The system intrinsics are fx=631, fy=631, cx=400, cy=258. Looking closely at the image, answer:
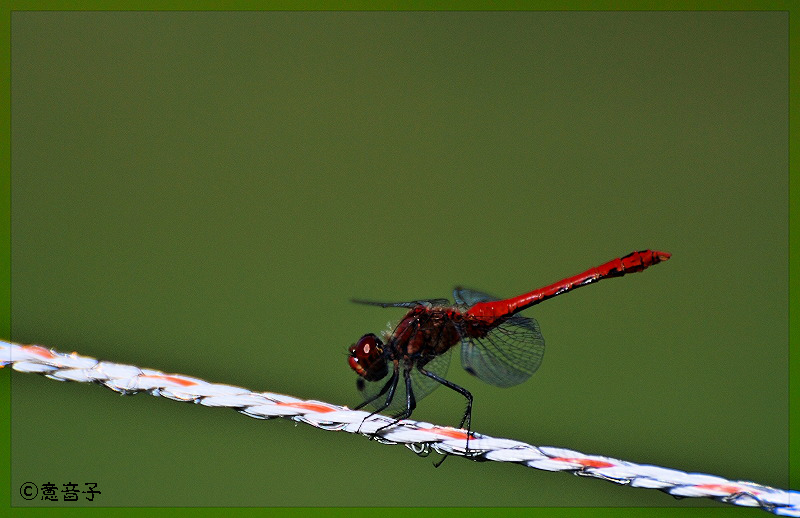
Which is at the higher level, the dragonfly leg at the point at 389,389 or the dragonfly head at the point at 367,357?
the dragonfly head at the point at 367,357

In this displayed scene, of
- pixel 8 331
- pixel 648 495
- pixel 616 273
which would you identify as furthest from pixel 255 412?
pixel 8 331

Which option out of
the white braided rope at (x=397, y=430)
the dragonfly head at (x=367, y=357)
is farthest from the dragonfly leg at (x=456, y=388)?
the white braided rope at (x=397, y=430)

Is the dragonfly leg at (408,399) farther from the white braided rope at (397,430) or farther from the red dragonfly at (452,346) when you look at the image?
the white braided rope at (397,430)

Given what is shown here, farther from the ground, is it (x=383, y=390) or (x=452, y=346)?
(x=452, y=346)

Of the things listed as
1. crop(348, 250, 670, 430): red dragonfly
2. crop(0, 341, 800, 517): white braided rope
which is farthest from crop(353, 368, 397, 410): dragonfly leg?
crop(0, 341, 800, 517): white braided rope

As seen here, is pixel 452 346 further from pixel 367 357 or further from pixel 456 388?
pixel 367 357

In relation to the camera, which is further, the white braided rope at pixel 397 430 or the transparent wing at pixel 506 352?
the transparent wing at pixel 506 352

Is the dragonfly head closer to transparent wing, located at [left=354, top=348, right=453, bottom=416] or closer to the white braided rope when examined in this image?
transparent wing, located at [left=354, top=348, right=453, bottom=416]

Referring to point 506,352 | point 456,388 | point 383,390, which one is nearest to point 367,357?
point 383,390
